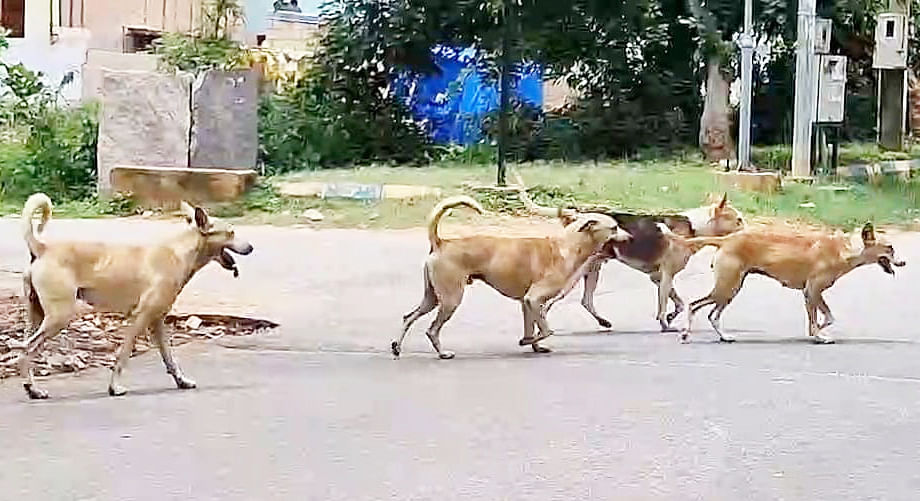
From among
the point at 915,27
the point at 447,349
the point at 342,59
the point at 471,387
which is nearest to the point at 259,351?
the point at 447,349

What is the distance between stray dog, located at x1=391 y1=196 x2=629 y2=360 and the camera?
8.41 meters

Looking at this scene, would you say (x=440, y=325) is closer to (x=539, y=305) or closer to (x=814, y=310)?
(x=539, y=305)

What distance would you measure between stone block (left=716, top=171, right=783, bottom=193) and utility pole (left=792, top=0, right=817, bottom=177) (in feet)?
4.94

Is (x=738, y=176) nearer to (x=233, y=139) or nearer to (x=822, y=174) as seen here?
(x=822, y=174)

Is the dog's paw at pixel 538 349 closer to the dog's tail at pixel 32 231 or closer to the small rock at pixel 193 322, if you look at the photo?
the small rock at pixel 193 322

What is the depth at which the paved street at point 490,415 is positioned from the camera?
5621 mm

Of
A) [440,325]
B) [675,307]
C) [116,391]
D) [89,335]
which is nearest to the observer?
[116,391]

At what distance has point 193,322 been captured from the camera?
9664 millimetres

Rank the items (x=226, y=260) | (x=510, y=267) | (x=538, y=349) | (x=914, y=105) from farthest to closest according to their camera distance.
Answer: (x=914, y=105) < (x=538, y=349) < (x=510, y=267) < (x=226, y=260)

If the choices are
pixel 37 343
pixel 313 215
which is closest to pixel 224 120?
pixel 313 215

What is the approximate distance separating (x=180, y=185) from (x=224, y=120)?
1.49 metres

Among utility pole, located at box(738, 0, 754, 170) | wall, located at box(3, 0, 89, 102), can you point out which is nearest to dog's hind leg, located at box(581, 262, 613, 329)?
utility pole, located at box(738, 0, 754, 170)

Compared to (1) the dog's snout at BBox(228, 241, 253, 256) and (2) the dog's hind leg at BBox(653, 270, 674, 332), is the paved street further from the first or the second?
(1) the dog's snout at BBox(228, 241, 253, 256)

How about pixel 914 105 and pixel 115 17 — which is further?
pixel 115 17
